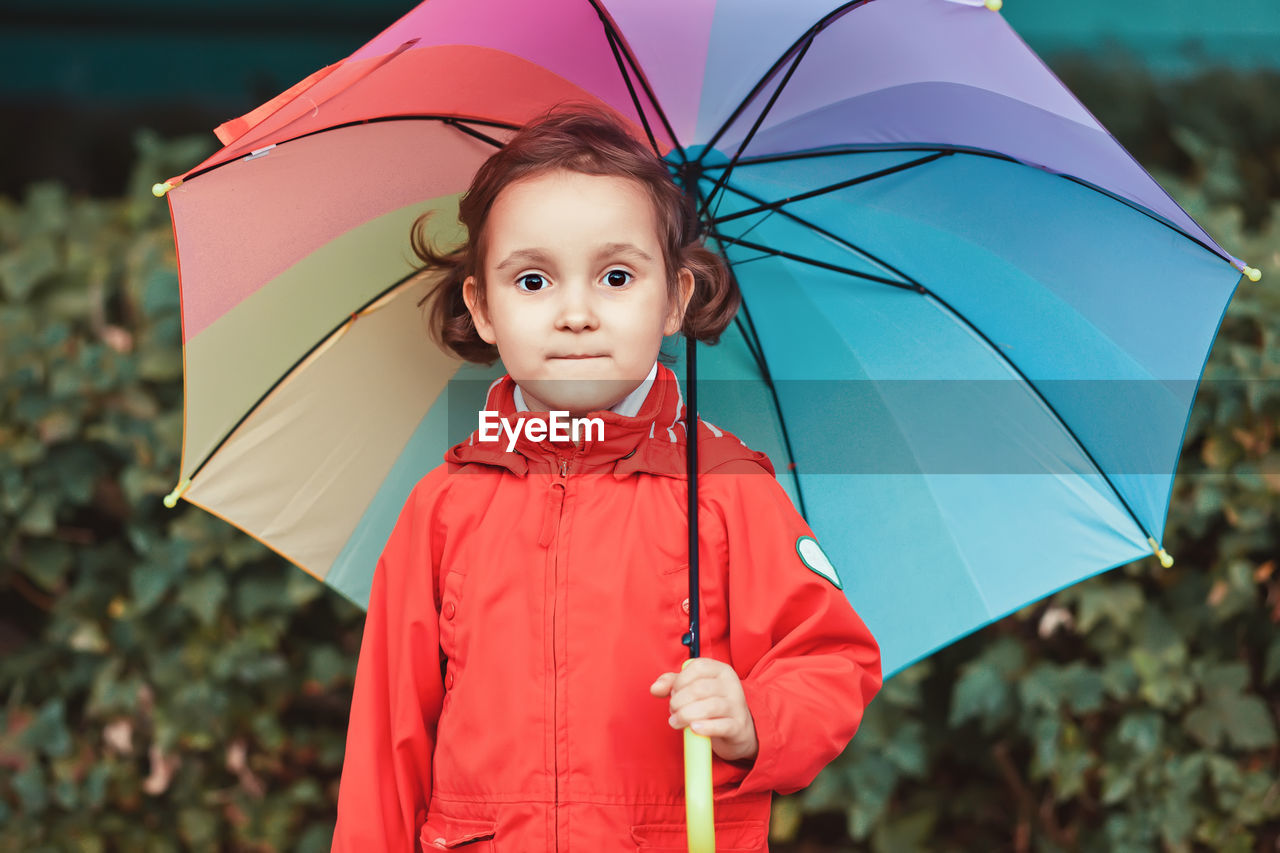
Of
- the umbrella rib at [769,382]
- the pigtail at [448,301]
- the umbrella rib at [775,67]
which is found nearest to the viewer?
the umbrella rib at [775,67]

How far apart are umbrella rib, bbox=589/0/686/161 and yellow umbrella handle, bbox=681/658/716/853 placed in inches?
34.6

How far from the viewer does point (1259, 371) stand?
114 inches

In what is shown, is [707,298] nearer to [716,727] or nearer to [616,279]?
[616,279]

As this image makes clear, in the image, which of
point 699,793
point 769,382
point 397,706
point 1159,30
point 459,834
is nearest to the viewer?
point 699,793

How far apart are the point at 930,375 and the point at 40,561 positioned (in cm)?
240

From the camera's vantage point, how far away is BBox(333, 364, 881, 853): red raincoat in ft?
5.44

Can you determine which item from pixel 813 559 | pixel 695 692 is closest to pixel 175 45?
pixel 813 559

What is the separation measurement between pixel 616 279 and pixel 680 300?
0.54ft

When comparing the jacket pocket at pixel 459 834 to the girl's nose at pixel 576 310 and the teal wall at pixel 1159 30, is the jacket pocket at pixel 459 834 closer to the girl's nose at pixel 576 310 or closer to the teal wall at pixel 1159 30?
the girl's nose at pixel 576 310

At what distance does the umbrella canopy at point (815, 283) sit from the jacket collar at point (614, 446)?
11.4 inches

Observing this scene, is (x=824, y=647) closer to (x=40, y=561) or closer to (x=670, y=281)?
(x=670, y=281)

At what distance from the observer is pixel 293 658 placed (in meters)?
3.26

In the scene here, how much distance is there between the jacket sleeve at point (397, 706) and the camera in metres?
1.76

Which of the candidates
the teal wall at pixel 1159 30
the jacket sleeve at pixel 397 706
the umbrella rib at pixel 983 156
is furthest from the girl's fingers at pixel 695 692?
the teal wall at pixel 1159 30
